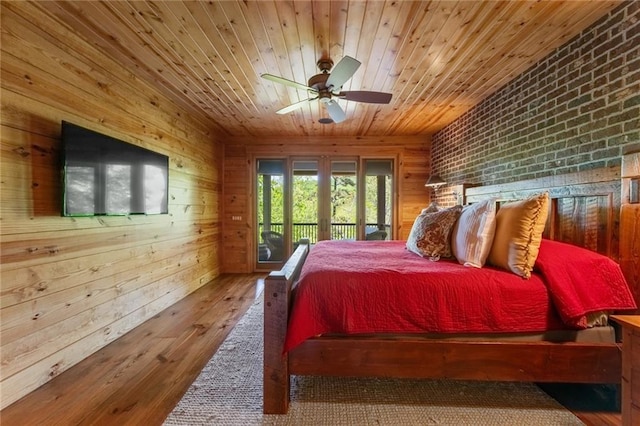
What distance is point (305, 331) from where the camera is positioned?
5.10ft

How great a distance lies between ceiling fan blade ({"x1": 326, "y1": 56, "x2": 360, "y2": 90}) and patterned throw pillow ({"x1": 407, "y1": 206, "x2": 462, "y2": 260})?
1.35 m

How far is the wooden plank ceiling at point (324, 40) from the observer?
5.89 ft

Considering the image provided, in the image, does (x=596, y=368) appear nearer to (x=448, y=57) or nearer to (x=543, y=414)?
(x=543, y=414)

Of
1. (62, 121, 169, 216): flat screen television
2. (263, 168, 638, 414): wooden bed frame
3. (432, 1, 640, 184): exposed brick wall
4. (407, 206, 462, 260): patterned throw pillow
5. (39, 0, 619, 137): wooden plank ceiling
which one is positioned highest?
(39, 0, 619, 137): wooden plank ceiling

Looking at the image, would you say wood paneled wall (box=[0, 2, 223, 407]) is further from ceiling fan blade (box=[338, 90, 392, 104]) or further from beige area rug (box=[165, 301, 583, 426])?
ceiling fan blade (box=[338, 90, 392, 104])

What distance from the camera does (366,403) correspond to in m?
1.68

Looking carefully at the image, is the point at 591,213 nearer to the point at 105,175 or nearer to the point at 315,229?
the point at 105,175

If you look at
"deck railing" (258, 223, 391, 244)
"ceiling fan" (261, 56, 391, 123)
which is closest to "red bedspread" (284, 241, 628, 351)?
"ceiling fan" (261, 56, 391, 123)

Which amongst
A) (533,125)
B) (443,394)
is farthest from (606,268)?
(533,125)

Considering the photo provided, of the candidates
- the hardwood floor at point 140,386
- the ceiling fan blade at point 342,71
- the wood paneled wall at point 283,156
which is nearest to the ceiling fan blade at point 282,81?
the ceiling fan blade at point 342,71

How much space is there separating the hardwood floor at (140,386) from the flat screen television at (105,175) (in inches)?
45.3

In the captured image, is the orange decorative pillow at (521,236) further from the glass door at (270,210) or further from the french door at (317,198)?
the glass door at (270,210)

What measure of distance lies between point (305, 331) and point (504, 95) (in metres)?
3.10

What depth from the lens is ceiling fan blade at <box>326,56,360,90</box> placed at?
1.93 m
